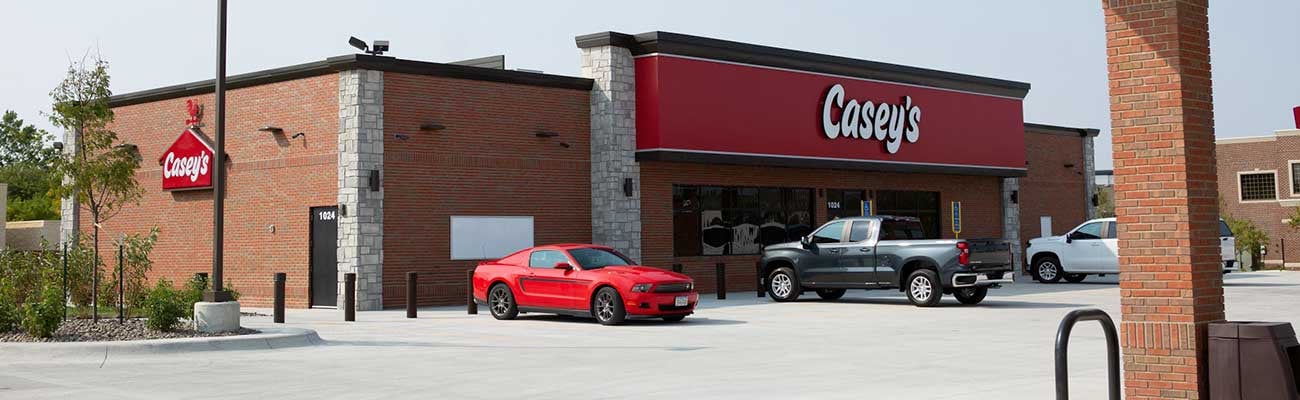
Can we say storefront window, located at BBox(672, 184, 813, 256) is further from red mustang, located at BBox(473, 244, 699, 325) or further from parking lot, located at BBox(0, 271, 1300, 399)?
red mustang, located at BBox(473, 244, 699, 325)

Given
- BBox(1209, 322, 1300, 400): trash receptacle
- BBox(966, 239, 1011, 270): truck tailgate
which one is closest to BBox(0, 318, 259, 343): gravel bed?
BBox(1209, 322, 1300, 400): trash receptacle

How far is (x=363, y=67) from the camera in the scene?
25.9m

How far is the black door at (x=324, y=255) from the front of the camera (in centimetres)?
2653

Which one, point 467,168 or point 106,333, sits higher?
point 467,168

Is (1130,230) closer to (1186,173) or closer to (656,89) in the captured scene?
(1186,173)

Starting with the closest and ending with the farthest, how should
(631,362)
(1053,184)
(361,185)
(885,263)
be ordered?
(631,362), (885,263), (361,185), (1053,184)

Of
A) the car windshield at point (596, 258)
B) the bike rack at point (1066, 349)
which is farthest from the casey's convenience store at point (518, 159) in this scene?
the bike rack at point (1066, 349)

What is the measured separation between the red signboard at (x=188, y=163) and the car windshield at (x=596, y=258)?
11.3 metres

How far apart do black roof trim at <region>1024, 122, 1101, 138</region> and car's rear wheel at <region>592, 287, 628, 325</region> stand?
25573 mm

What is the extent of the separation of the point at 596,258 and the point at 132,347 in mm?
8282

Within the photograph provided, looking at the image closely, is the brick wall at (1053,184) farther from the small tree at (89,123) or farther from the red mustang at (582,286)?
the small tree at (89,123)

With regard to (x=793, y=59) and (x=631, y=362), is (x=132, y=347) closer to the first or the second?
(x=631, y=362)

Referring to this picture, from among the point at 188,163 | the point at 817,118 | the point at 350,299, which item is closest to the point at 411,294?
the point at 350,299

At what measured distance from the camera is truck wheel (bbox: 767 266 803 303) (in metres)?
26.7
